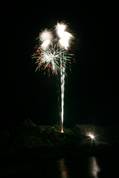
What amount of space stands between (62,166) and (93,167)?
264 cm

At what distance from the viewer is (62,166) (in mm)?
34750

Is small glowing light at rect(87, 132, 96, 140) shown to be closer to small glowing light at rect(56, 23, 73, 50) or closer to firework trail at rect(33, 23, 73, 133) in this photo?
firework trail at rect(33, 23, 73, 133)

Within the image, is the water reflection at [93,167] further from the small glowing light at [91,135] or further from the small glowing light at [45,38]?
the small glowing light at [45,38]

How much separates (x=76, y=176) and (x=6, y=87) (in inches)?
1403

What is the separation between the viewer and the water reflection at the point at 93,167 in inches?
1255

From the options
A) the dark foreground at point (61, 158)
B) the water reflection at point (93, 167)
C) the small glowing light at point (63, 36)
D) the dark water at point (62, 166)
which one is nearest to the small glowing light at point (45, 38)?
the small glowing light at point (63, 36)

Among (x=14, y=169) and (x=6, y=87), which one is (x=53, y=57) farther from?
(x=6, y=87)

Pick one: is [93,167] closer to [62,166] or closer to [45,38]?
[62,166]

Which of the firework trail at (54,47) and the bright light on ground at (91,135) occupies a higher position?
the firework trail at (54,47)

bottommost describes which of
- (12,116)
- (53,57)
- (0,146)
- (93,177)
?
(93,177)

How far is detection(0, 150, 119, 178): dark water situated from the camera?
105ft

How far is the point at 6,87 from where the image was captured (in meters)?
64.8

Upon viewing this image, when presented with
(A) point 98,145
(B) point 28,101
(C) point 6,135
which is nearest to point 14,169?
(C) point 6,135

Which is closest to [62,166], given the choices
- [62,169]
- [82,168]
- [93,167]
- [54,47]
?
[62,169]
